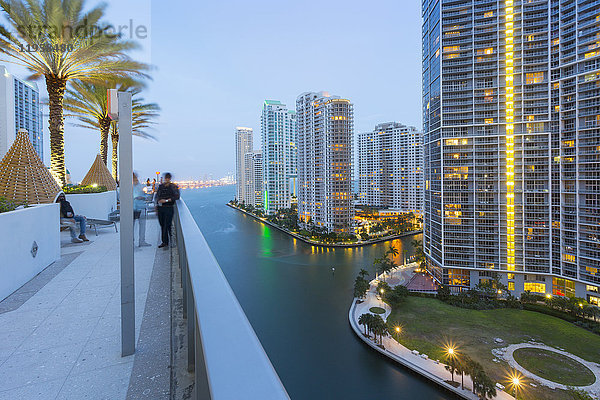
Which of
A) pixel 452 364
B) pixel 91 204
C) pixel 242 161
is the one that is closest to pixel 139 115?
pixel 91 204

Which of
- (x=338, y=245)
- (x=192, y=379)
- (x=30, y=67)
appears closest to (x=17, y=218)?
(x=192, y=379)

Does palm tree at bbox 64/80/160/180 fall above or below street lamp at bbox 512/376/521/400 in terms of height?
above

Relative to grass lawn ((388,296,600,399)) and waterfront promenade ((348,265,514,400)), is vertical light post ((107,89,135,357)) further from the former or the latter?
grass lawn ((388,296,600,399))

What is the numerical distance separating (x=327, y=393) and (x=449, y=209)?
72.8ft

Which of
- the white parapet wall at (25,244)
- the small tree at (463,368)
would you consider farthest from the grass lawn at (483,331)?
the white parapet wall at (25,244)

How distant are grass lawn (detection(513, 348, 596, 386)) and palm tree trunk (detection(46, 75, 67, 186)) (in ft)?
92.2

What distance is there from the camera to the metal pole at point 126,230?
1879 mm

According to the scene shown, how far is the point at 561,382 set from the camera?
17891 mm

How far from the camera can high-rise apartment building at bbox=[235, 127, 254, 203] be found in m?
98.1

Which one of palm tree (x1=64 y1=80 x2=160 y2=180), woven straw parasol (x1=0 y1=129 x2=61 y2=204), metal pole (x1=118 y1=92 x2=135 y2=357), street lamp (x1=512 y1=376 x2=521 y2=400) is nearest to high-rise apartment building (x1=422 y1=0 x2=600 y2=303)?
street lamp (x1=512 y1=376 x2=521 y2=400)

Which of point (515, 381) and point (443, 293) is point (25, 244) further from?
point (443, 293)

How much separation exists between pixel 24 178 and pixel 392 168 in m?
76.1

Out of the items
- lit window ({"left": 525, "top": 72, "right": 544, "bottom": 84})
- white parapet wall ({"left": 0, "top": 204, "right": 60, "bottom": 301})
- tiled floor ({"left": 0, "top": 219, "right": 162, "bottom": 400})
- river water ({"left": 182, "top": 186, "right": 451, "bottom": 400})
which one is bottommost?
river water ({"left": 182, "top": 186, "right": 451, "bottom": 400})

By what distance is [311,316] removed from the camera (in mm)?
27859
